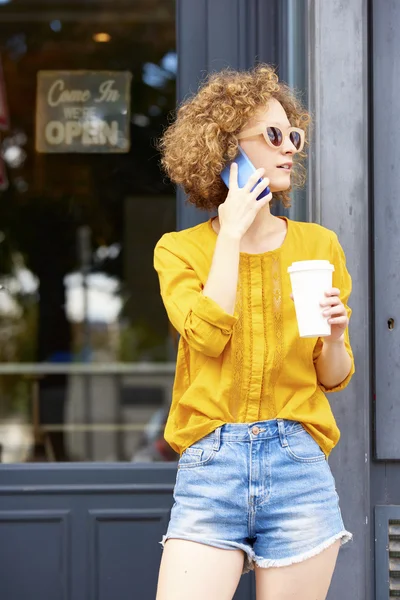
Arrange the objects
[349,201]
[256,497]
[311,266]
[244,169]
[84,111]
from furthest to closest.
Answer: [84,111], [349,201], [244,169], [256,497], [311,266]

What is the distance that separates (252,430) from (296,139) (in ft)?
2.42

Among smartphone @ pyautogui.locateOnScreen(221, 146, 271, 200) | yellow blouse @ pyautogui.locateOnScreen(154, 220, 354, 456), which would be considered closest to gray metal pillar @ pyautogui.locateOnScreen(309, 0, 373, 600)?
yellow blouse @ pyautogui.locateOnScreen(154, 220, 354, 456)

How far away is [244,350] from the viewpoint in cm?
205

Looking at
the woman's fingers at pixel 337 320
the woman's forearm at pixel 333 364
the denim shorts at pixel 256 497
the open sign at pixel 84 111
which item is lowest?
the denim shorts at pixel 256 497

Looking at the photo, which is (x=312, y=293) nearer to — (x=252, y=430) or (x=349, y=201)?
(x=252, y=430)

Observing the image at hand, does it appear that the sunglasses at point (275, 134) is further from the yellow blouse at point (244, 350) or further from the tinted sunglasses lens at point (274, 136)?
the yellow blouse at point (244, 350)

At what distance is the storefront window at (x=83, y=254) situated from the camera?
761 cm

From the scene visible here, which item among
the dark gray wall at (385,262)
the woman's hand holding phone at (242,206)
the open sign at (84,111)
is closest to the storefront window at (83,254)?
the open sign at (84,111)

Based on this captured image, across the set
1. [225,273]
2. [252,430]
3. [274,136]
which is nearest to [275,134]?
[274,136]

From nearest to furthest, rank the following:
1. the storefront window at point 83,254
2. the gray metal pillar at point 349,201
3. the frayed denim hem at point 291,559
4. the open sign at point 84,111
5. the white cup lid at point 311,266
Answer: the white cup lid at point 311,266 → the frayed denim hem at point 291,559 → the gray metal pillar at point 349,201 → the open sign at point 84,111 → the storefront window at point 83,254

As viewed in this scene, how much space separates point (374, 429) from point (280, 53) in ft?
4.62

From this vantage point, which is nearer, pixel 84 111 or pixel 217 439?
pixel 217 439

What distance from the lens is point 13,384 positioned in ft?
29.7

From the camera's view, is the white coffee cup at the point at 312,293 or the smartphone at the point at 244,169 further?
the smartphone at the point at 244,169
